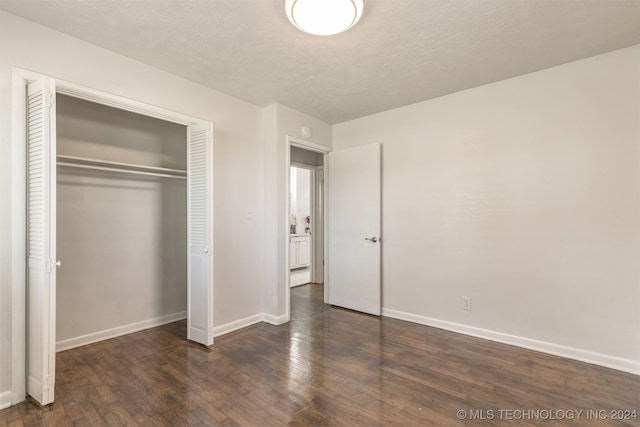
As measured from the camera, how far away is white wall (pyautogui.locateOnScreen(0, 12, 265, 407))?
6.61 ft

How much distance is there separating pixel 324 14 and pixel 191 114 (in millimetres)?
1748

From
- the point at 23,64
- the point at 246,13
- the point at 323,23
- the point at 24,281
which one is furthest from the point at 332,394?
the point at 23,64

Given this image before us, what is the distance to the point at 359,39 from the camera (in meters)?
2.33

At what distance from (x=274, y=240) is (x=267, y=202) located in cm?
46

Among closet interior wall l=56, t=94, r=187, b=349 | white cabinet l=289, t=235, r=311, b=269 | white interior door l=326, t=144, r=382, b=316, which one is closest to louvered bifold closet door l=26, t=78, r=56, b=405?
closet interior wall l=56, t=94, r=187, b=349

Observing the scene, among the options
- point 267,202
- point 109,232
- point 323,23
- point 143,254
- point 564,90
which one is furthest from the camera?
point 267,202

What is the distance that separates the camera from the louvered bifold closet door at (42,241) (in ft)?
6.48

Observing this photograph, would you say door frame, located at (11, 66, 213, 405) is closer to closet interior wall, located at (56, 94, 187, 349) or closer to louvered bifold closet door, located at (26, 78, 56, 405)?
louvered bifold closet door, located at (26, 78, 56, 405)

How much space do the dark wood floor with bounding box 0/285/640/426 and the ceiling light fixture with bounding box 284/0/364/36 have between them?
7.96ft

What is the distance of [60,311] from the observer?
2848 millimetres

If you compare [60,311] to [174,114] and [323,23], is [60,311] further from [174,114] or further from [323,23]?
[323,23]

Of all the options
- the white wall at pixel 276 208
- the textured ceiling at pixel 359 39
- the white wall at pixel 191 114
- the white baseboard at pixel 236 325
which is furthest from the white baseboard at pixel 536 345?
the textured ceiling at pixel 359 39

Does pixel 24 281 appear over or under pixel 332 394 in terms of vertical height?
over

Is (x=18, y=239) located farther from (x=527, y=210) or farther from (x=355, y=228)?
(x=527, y=210)
